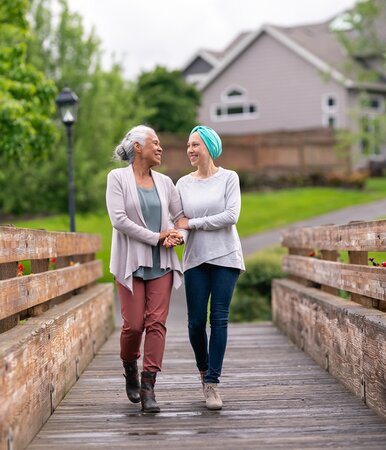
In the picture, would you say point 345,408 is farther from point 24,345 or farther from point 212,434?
point 24,345

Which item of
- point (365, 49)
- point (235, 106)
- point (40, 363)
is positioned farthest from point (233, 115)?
point (40, 363)

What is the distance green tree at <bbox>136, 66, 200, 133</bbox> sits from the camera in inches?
1854

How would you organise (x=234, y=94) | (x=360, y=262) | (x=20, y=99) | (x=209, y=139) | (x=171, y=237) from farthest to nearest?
1. (x=234, y=94)
2. (x=20, y=99)
3. (x=360, y=262)
4. (x=209, y=139)
5. (x=171, y=237)

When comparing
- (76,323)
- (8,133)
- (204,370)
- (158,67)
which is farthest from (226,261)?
(158,67)

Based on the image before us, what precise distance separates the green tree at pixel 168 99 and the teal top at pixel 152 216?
131 feet

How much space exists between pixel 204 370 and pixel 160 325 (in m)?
0.68

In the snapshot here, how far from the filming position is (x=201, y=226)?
707 cm

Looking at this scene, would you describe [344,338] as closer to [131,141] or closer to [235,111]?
[131,141]

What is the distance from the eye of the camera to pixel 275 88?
159 feet

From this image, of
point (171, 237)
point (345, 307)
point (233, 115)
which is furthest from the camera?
point (233, 115)

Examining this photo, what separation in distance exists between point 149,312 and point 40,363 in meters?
0.91

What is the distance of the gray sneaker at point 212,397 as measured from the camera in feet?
22.8

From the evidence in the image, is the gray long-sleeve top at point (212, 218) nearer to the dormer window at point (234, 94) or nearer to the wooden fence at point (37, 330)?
the wooden fence at point (37, 330)

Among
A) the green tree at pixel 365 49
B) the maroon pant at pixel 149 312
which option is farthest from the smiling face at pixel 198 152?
the green tree at pixel 365 49
